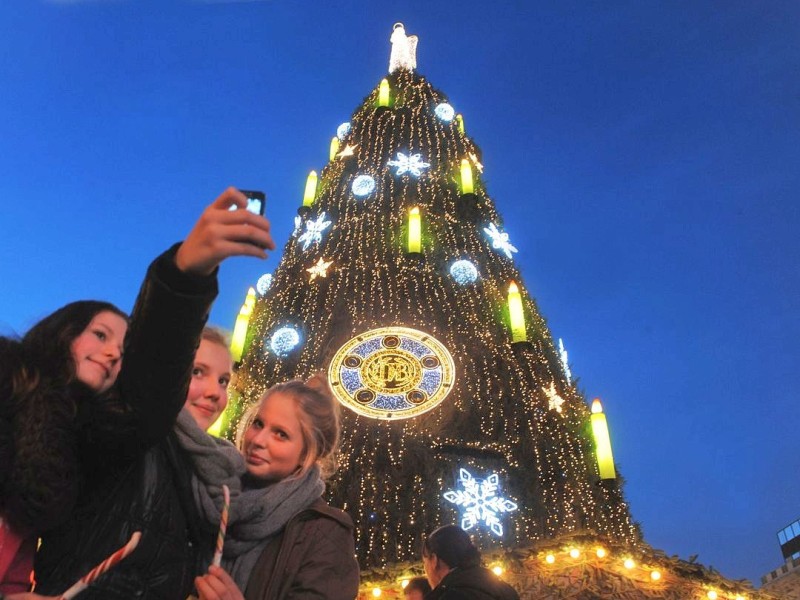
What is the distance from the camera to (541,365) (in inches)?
557

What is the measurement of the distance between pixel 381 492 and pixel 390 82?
1604cm

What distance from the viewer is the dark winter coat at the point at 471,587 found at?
3316 mm

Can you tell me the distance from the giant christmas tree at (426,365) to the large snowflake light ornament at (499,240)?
0.23 ft

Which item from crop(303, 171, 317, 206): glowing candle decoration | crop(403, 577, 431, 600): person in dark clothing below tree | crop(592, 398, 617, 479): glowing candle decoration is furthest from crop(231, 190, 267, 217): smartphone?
crop(303, 171, 317, 206): glowing candle decoration

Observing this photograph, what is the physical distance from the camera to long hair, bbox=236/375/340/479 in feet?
8.21

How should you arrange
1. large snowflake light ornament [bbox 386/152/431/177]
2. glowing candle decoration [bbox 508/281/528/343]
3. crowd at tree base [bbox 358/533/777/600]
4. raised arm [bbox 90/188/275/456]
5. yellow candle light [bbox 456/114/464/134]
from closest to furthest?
raised arm [bbox 90/188/275/456]
crowd at tree base [bbox 358/533/777/600]
glowing candle decoration [bbox 508/281/528/343]
large snowflake light ornament [bbox 386/152/431/177]
yellow candle light [bbox 456/114/464/134]

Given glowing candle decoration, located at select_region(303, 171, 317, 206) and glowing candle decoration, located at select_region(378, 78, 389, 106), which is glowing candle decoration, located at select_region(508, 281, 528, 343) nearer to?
glowing candle decoration, located at select_region(303, 171, 317, 206)

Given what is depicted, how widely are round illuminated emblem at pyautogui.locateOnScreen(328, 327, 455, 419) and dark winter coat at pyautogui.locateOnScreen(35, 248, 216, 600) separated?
10.5 metres

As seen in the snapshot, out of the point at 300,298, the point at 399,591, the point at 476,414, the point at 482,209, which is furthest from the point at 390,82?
the point at 399,591

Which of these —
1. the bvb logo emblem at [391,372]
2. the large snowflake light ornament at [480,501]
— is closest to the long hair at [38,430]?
the large snowflake light ornament at [480,501]

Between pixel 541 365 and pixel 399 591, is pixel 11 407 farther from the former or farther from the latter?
pixel 541 365

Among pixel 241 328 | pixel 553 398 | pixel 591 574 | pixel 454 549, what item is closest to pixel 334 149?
pixel 241 328

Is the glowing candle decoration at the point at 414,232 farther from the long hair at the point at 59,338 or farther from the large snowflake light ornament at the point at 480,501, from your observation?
the long hair at the point at 59,338

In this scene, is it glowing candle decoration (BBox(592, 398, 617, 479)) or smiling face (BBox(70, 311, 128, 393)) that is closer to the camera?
smiling face (BBox(70, 311, 128, 393))
